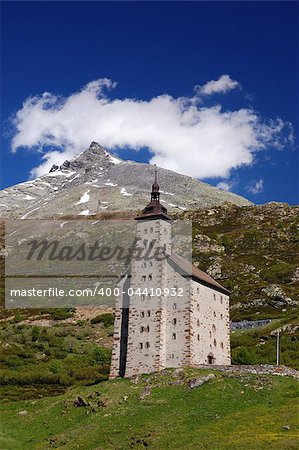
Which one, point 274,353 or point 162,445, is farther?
point 274,353

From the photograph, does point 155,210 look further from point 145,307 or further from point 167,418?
point 167,418

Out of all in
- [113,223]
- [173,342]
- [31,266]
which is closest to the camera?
[173,342]

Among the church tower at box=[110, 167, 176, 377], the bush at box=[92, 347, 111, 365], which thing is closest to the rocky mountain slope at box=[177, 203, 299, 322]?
the bush at box=[92, 347, 111, 365]

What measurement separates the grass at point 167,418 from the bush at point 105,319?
139ft

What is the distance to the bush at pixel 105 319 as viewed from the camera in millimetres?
91950

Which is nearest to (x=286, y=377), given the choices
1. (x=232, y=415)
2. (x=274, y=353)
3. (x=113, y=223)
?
(x=232, y=415)

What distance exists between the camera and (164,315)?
52.6m

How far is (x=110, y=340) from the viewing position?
8419 centimetres

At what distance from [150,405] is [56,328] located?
51004 mm

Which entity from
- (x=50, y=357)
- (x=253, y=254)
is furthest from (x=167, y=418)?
(x=253, y=254)

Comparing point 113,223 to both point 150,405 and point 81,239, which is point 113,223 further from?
point 150,405

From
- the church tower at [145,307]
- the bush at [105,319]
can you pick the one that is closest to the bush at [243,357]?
the church tower at [145,307]

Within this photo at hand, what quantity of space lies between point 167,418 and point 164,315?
14.5 m

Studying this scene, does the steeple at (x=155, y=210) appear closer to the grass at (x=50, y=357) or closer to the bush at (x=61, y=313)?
the grass at (x=50, y=357)
